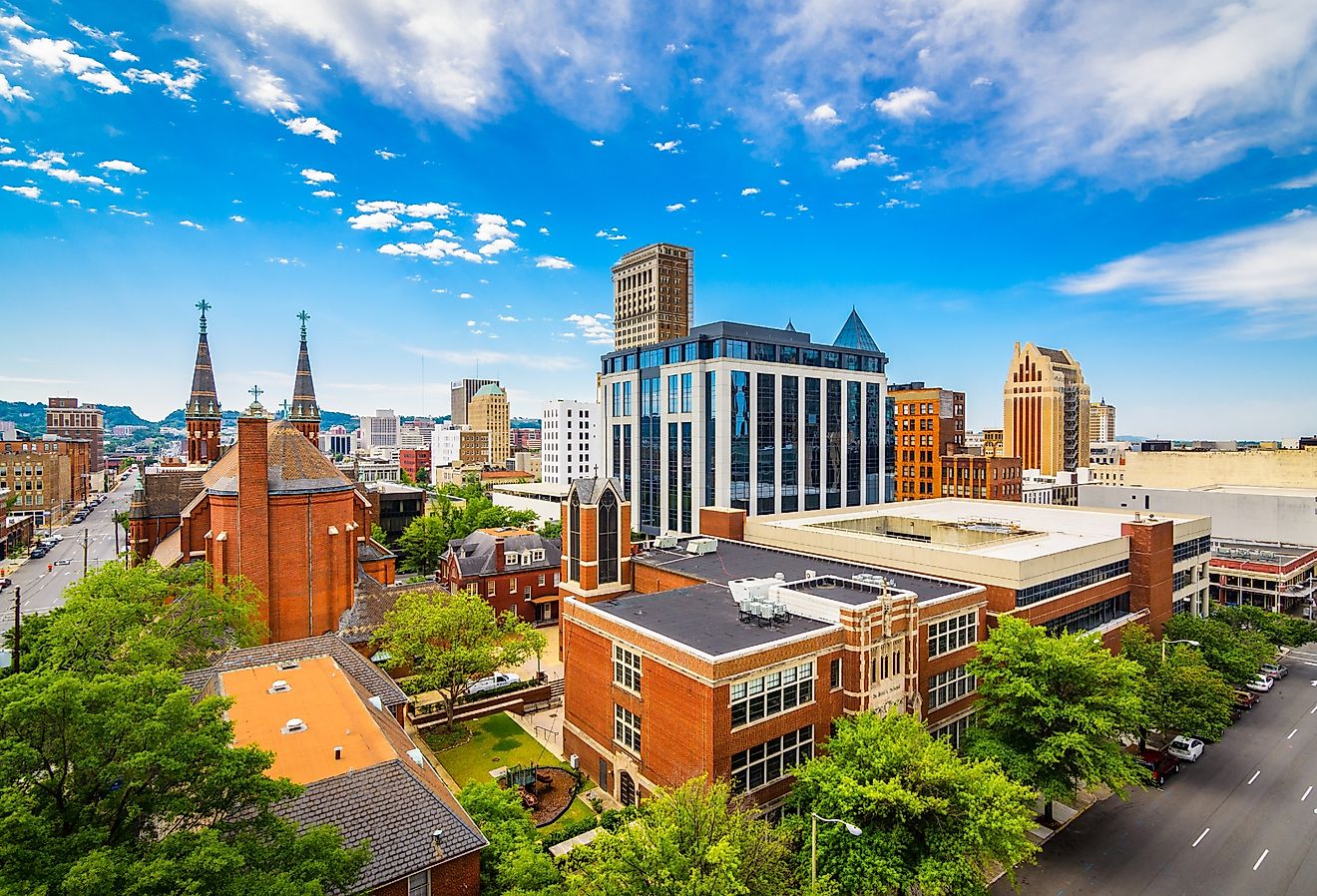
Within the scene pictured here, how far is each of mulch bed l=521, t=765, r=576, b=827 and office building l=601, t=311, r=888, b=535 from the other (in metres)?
48.6

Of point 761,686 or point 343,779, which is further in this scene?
point 761,686

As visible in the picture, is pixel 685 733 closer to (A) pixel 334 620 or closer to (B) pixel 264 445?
(A) pixel 334 620

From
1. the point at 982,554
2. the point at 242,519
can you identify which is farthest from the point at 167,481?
the point at 982,554

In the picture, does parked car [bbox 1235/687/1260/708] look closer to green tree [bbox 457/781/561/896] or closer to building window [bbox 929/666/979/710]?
building window [bbox 929/666/979/710]

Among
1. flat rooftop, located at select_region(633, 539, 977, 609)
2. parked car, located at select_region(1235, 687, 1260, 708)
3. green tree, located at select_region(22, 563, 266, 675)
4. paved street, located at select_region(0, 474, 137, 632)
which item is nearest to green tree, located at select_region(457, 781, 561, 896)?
green tree, located at select_region(22, 563, 266, 675)

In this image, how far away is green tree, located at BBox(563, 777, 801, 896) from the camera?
1741cm

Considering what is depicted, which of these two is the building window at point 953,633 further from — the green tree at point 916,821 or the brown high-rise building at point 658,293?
the brown high-rise building at point 658,293

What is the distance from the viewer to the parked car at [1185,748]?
126 ft

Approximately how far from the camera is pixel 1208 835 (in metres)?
30.6

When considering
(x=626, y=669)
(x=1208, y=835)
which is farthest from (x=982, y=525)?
(x=626, y=669)

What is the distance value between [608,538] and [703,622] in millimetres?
15525

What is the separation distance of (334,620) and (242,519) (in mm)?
9594

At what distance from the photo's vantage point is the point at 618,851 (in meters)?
18.7

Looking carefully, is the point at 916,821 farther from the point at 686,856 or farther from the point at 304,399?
the point at 304,399
